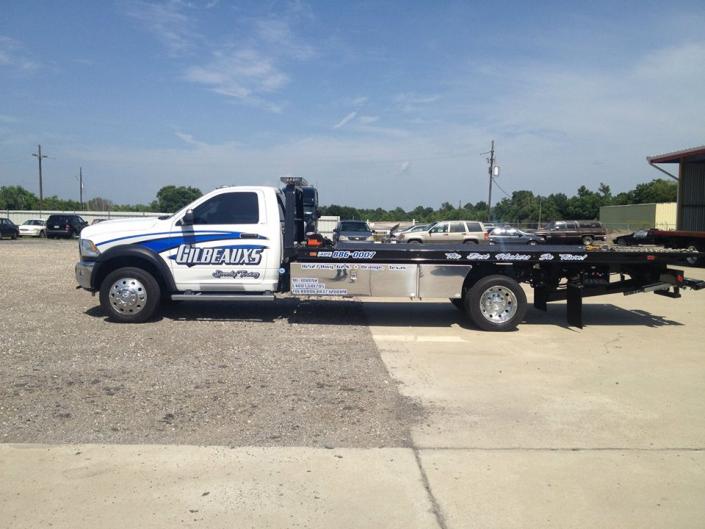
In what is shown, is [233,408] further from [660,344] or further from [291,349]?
[660,344]

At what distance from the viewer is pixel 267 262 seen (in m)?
9.36

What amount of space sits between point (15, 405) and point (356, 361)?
12.2 ft

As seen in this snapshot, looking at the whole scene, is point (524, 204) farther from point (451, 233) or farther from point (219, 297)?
point (219, 297)

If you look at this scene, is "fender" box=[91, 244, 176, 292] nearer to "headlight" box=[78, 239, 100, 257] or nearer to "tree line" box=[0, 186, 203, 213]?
"headlight" box=[78, 239, 100, 257]

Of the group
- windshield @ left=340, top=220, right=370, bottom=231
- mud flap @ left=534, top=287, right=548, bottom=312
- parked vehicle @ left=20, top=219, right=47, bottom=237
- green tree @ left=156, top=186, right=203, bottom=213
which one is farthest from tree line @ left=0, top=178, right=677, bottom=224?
mud flap @ left=534, top=287, right=548, bottom=312

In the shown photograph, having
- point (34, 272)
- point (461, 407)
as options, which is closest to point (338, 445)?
point (461, 407)

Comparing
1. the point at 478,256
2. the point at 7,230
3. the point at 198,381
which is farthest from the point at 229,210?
the point at 7,230

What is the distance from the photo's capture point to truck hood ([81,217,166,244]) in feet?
30.5

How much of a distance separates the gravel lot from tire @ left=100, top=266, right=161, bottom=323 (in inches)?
9.5

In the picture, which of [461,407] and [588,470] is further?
[461,407]

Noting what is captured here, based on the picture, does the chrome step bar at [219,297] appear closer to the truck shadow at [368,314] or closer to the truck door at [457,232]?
the truck shadow at [368,314]

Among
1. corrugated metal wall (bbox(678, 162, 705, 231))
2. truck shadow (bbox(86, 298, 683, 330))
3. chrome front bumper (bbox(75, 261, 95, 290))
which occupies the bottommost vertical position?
truck shadow (bbox(86, 298, 683, 330))

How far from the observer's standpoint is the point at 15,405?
544 centimetres

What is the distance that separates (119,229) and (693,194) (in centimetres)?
2150
